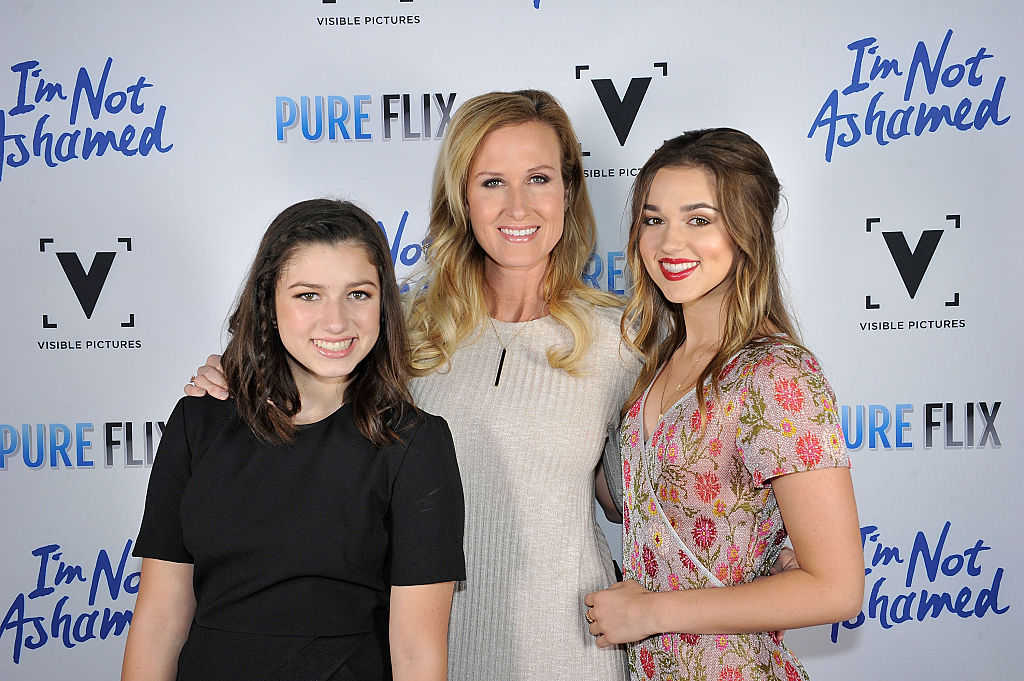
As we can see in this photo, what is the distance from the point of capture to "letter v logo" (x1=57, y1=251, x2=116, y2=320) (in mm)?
2311

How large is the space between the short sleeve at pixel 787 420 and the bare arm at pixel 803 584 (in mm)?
26

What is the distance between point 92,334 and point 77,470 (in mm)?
375

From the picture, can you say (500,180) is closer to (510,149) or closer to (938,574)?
(510,149)

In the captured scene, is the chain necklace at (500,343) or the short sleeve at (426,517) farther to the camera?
the chain necklace at (500,343)

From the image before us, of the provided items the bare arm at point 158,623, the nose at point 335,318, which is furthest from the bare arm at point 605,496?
the bare arm at point 158,623

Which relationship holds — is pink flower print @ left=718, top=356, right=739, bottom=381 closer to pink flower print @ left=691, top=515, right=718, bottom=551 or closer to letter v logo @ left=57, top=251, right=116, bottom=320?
pink flower print @ left=691, top=515, right=718, bottom=551

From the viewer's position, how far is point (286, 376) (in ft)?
4.57

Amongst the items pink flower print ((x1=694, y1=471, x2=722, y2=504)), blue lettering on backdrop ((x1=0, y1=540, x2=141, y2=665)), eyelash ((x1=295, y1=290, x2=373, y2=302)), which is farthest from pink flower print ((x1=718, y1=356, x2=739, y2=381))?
blue lettering on backdrop ((x1=0, y1=540, x2=141, y2=665))

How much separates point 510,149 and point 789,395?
2.61 feet

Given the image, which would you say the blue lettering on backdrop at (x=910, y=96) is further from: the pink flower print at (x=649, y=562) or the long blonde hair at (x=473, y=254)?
the pink flower print at (x=649, y=562)

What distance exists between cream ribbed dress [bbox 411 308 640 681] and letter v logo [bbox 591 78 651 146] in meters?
0.82

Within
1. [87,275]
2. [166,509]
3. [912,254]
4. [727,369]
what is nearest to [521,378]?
[727,369]

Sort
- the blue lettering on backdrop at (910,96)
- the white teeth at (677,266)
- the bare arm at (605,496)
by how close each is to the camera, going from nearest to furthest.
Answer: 1. the white teeth at (677,266)
2. the bare arm at (605,496)
3. the blue lettering on backdrop at (910,96)

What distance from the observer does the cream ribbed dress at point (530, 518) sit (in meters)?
1.62
